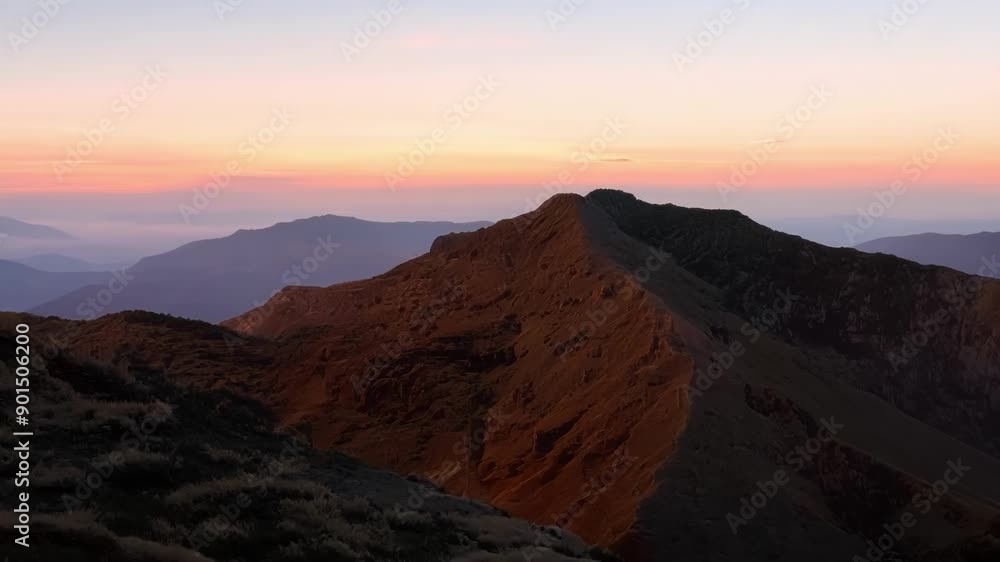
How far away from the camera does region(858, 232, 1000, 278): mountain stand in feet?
417

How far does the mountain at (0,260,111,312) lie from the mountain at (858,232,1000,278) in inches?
4969

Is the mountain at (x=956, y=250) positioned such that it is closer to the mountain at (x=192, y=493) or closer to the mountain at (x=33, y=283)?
the mountain at (x=192, y=493)

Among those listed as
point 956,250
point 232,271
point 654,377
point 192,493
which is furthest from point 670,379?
point 232,271

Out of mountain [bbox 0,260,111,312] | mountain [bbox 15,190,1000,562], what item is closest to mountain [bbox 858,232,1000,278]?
mountain [bbox 15,190,1000,562]

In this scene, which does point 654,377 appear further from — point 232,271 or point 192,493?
point 232,271

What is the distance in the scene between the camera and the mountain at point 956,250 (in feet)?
417

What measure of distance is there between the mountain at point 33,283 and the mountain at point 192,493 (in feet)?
392

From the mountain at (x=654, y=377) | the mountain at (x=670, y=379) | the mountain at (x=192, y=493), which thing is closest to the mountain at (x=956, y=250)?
the mountain at (x=670, y=379)

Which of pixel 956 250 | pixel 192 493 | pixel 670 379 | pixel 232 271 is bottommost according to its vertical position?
pixel 192 493

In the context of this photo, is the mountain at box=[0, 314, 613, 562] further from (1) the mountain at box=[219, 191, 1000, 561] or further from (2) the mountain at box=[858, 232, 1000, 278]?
(2) the mountain at box=[858, 232, 1000, 278]

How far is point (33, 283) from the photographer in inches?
5910

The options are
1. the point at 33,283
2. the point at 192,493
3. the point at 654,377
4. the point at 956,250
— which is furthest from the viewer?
the point at 33,283

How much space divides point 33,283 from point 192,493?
161 m

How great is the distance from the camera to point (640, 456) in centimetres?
2042
